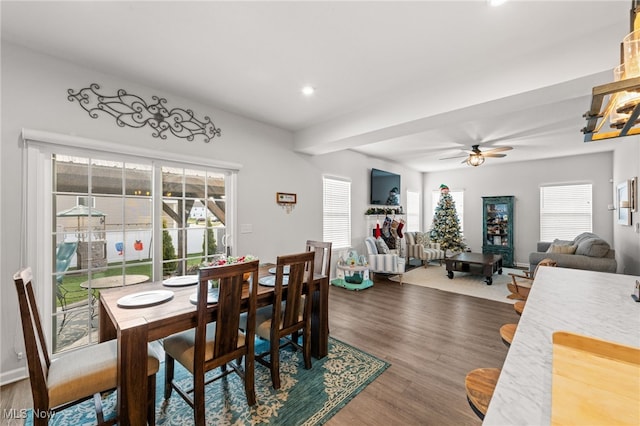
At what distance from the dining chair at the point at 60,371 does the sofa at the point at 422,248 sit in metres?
6.33

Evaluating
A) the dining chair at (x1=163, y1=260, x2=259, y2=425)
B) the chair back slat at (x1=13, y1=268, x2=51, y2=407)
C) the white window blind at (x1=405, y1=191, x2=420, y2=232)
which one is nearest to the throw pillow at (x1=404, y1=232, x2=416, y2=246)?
the white window blind at (x1=405, y1=191, x2=420, y2=232)

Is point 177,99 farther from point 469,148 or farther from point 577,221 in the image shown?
point 577,221

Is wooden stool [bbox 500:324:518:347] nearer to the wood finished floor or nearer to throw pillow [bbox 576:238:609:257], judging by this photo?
the wood finished floor

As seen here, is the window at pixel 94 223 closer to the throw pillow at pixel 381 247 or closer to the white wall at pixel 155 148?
the white wall at pixel 155 148

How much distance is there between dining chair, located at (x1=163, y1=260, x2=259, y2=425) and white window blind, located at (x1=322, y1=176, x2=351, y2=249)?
3.31m

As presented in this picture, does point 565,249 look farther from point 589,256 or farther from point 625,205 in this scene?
point 625,205

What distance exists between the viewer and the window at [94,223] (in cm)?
235

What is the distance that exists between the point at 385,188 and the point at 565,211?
174 inches

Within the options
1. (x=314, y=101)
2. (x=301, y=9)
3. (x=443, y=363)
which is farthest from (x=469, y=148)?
(x=301, y=9)

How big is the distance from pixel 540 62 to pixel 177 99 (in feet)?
12.1

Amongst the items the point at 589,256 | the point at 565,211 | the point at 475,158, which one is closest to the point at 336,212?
the point at 475,158

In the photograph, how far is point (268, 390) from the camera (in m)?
2.12

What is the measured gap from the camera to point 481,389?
115cm

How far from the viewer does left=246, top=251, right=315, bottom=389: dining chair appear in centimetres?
210
